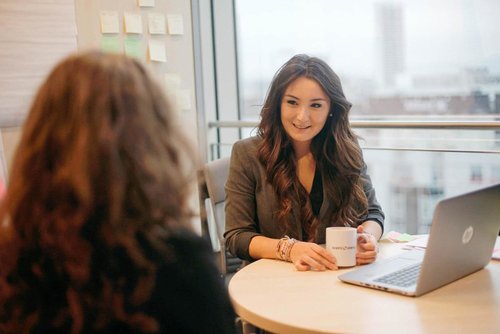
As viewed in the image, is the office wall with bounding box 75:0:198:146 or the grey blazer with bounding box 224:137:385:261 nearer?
the grey blazer with bounding box 224:137:385:261

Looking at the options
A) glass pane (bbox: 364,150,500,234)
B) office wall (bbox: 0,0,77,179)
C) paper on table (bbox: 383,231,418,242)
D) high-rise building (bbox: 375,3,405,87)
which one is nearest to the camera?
paper on table (bbox: 383,231,418,242)

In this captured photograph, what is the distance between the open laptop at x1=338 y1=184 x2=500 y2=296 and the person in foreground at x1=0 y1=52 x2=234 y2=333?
0.66 meters

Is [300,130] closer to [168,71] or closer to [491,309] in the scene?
[491,309]

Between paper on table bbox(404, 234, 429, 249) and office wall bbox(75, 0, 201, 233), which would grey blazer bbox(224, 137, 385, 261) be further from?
office wall bbox(75, 0, 201, 233)

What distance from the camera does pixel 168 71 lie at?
13.0ft

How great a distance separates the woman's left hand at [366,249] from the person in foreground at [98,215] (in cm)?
89

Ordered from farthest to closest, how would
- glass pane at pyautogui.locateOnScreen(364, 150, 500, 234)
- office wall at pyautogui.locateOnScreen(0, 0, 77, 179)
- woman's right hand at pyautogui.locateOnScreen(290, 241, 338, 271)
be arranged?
office wall at pyautogui.locateOnScreen(0, 0, 77, 179)
glass pane at pyautogui.locateOnScreen(364, 150, 500, 234)
woman's right hand at pyautogui.locateOnScreen(290, 241, 338, 271)

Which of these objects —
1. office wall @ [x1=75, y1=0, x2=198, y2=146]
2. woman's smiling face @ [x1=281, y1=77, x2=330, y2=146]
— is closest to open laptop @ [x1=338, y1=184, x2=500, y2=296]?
woman's smiling face @ [x1=281, y1=77, x2=330, y2=146]

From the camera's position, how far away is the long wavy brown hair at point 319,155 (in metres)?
2.16

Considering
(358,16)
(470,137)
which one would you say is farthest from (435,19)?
(470,137)

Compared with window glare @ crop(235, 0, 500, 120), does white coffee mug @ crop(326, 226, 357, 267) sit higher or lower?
lower

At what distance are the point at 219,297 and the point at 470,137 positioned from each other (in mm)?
2378

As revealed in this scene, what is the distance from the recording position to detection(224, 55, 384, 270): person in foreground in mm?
2145

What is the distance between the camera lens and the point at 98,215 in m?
0.94
